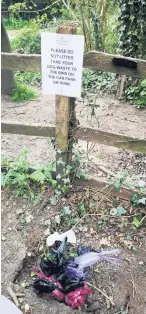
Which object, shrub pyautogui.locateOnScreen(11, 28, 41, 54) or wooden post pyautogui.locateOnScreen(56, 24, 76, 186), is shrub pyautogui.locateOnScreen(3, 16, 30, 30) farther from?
wooden post pyautogui.locateOnScreen(56, 24, 76, 186)

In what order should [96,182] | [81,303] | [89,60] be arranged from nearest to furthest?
[81,303], [89,60], [96,182]

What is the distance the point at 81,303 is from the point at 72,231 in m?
0.62

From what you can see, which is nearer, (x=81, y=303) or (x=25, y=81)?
(x=81, y=303)

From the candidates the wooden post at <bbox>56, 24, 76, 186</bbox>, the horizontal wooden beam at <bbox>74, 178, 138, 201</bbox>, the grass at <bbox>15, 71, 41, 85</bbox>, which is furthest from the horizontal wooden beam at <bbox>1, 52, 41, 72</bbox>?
the grass at <bbox>15, 71, 41, 85</bbox>

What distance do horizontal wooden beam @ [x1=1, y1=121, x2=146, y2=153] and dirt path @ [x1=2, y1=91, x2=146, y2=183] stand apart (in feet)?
0.78

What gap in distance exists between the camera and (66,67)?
2.41 metres

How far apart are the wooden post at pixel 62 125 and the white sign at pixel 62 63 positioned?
0.06 m

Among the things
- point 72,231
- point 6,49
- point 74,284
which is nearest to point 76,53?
point 72,231

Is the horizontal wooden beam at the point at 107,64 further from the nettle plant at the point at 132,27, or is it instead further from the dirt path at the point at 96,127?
the nettle plant at the point at 132,27

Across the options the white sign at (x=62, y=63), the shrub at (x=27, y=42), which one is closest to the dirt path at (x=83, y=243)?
the white sign at (x=62, y=63)

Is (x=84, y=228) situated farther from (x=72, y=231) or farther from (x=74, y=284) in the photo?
(x=74, y=284)

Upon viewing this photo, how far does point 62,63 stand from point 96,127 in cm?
219

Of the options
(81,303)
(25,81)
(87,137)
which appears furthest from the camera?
(25,81)

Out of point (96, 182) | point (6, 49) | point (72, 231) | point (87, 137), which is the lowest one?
point (72, 231)
